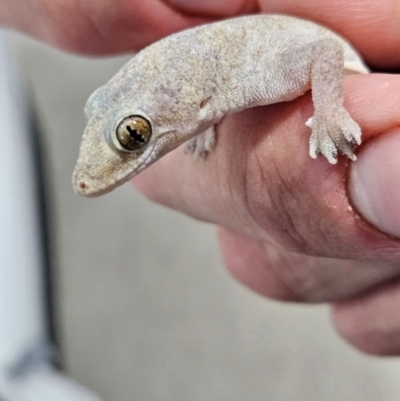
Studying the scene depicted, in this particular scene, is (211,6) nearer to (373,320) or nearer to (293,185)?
(293,185)

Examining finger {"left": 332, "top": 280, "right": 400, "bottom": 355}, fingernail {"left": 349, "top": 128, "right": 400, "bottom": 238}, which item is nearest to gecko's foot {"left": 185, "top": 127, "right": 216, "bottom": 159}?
fingernail {"left": 349, "top": 128, "right": 400, "bottom": 238}

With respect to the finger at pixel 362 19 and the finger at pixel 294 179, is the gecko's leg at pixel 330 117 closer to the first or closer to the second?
the finger at pixel 294 179

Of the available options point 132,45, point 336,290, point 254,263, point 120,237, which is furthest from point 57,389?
point 132,45

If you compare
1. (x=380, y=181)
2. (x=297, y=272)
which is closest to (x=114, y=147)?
(x=380, y=181)

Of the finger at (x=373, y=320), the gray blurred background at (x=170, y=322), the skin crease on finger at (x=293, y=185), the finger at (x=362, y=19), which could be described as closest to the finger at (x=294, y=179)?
the skin crease on finger at (x=293, y=185)

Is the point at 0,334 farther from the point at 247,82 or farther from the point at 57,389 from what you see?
the point at 247,82

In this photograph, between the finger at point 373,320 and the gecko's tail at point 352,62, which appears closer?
the gecko's tail at point 352,62

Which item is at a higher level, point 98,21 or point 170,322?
point 98,21
